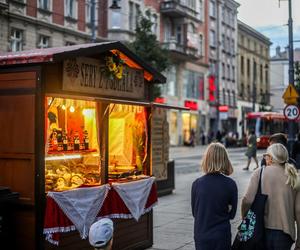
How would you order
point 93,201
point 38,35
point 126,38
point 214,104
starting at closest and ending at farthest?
1. point 93,201
2. point 38,35
3. point 126,38
4. point 214,104

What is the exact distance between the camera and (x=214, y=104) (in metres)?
58.6

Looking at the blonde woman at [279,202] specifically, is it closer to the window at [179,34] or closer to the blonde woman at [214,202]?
the blonde woman at [214,202]

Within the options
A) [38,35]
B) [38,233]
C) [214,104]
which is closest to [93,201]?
[38,233]

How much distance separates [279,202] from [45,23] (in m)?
30.1

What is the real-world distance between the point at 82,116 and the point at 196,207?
317 cm

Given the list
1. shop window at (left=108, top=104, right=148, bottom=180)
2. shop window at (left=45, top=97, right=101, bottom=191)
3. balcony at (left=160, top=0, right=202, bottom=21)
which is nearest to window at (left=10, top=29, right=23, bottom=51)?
balcony at (left=160, top=0, right=202, bottom=21)

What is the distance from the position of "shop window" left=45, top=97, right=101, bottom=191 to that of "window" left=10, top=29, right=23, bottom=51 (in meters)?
24.4

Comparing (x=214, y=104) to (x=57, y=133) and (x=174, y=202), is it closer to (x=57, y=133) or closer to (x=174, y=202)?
(x=174, y=202)

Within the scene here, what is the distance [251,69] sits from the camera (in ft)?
245

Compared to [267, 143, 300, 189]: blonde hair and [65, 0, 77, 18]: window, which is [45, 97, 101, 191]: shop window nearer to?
[267, 143, 300, 189]: blonde hair

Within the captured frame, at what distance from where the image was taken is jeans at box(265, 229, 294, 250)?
4.94 m

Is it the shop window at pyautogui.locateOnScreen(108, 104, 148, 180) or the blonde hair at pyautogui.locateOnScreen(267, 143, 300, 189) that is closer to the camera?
the blonde hair at pyautogui.locateOnScreen(267, 143, 300, 189)

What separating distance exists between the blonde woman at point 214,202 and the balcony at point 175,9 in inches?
1714

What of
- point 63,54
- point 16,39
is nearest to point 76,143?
point 63,54
